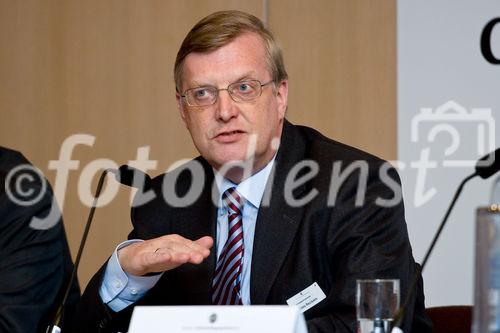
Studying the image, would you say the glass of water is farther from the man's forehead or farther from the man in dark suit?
the man's forehead

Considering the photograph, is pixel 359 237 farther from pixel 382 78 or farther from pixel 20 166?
pixel 382 78

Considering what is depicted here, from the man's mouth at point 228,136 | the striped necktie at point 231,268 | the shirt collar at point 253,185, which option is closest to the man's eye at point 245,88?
the man's mouth at point 228,136

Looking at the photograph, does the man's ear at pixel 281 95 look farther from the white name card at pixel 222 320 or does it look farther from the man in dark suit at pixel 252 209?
the white name card at pixel 222 320

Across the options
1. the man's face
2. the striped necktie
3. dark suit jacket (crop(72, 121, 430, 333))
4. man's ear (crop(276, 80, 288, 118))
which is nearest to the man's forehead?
the man's face

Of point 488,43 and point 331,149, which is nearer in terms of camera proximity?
point 331,149

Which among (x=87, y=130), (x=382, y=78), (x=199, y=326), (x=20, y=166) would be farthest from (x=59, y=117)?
(x=199, y=326)

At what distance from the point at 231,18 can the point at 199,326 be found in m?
1.34

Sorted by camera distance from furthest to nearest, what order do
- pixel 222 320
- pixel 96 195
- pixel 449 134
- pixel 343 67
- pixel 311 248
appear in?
1. pixel 343 67
2. pixel 449 134
3. pixel 311 248
4. pixel 96 195
5. pixel 222 320

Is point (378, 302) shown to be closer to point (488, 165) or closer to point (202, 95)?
point (488, 165)

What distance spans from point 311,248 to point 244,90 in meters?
0.49

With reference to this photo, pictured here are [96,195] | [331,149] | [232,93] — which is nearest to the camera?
[96,195]

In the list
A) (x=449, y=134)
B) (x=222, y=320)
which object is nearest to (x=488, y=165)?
(x=222, y=320)

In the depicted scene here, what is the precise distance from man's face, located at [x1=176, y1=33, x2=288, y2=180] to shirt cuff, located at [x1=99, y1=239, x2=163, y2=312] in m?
0.39

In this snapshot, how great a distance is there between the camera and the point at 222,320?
1.53m
